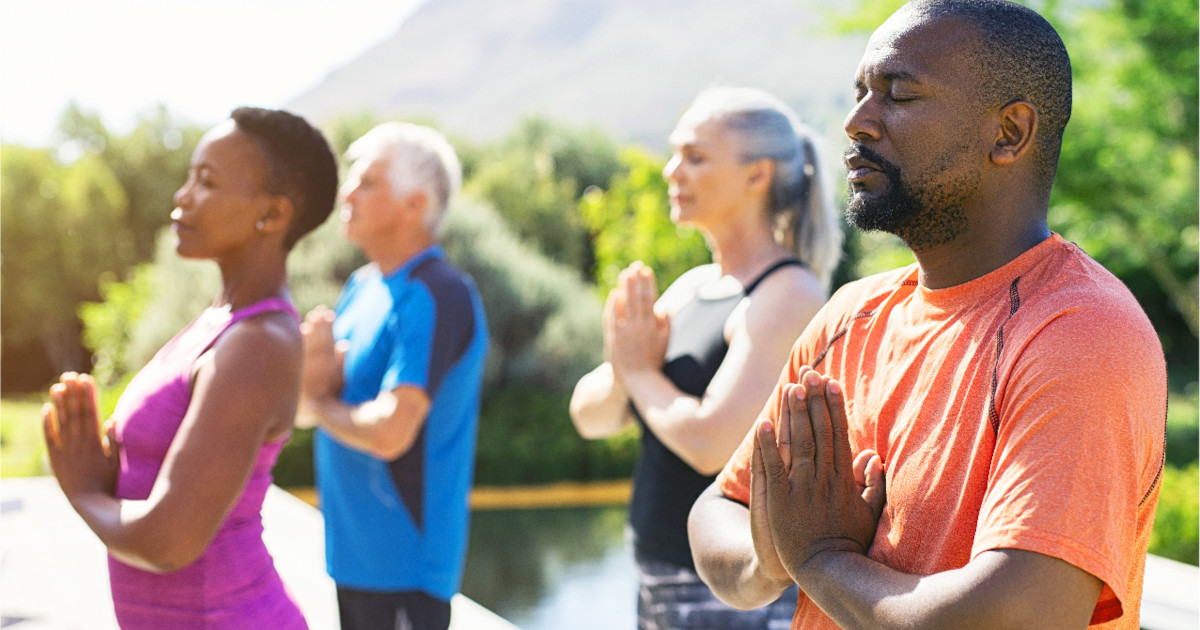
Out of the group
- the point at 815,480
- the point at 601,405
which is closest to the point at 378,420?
the point at 601,405

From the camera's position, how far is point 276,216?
189 centimetres

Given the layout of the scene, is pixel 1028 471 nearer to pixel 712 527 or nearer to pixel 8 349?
pixel 712 527

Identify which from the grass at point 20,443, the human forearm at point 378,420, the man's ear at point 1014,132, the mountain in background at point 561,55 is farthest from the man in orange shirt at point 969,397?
the mountain in background at point 561,55

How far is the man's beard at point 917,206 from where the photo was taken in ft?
3.29

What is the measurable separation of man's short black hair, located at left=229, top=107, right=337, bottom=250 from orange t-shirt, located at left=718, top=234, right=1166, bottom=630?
1.20 m

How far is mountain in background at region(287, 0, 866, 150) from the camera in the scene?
53406 mm

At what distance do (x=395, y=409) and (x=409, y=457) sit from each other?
0.21 metres

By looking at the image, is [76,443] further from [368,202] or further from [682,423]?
[368,202]

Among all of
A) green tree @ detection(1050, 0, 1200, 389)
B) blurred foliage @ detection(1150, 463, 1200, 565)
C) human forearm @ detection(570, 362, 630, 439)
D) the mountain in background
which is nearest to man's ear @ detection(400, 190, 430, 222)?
human forearm @ detection(570, 362, 630, 439)

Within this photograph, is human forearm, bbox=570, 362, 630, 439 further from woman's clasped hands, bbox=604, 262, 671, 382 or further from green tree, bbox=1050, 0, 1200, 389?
green tree, bbox=1050, 0, 1200, 389

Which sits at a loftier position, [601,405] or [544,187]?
[601,405]

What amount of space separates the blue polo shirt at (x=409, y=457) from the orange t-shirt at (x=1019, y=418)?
1.71 m

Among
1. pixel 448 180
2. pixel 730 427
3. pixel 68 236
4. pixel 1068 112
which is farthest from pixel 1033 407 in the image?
pixel 68 236

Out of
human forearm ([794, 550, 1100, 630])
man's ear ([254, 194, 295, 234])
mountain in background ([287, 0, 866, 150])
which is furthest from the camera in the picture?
mountain in background ([287, 0, 866, 150])
